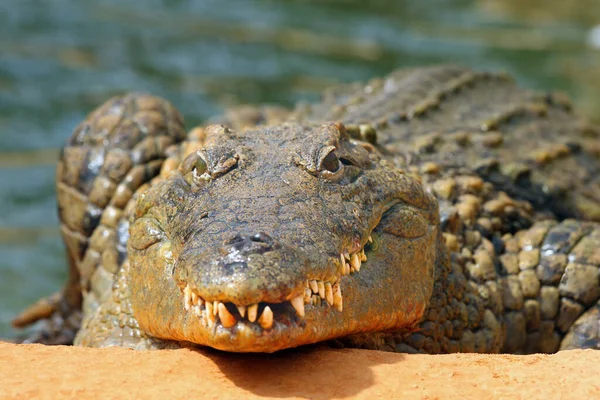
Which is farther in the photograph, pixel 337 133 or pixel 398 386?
pixel 337 133

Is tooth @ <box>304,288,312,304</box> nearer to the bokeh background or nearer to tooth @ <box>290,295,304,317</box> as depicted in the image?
tooth @ <box>290,295,304,317</box>

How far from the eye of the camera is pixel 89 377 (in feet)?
10.1

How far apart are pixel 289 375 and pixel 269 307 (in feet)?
0.95

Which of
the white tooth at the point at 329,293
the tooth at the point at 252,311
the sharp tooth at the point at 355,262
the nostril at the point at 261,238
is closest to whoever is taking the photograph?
the tooth at the point at 252,311

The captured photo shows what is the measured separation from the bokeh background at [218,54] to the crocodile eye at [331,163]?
418 cm

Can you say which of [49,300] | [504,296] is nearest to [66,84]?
[49,300]

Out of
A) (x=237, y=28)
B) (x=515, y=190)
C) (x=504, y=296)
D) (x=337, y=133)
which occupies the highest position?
(x=237, y=28)

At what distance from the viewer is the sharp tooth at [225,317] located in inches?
115

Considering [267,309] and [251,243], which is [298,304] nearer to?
[267,309]

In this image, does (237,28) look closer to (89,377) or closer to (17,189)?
(17,189)

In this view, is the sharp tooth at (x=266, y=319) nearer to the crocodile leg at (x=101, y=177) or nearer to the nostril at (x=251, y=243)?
the nostril at (x=251, y=243)

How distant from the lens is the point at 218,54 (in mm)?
11758

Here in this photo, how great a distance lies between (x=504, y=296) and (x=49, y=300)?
9.62ft

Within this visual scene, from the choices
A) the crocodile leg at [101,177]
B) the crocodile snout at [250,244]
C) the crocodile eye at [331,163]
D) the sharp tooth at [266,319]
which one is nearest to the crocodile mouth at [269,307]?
the sharp tooth at [266,319]
